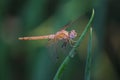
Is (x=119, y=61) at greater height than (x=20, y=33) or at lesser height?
lesser

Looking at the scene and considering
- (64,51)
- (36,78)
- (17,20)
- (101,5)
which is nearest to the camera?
(64,51)

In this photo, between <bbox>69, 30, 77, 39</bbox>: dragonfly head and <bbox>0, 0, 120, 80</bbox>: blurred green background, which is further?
<bbox>0, 0, 120, 80</bbox>: blurred green background

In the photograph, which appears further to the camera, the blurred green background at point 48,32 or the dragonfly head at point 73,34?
the blurred green background at point 48,32

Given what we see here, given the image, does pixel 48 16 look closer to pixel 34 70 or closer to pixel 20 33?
pixel 20 33

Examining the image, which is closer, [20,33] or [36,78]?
[36,78]

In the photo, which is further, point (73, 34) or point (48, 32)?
point (48, 32)

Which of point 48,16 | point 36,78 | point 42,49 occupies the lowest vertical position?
point 36,78

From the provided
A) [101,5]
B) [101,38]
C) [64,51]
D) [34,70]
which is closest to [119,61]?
[101,38]

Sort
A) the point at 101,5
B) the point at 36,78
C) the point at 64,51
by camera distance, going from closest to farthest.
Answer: the point at 64,51
the point at 36,78
the point at 101,5
